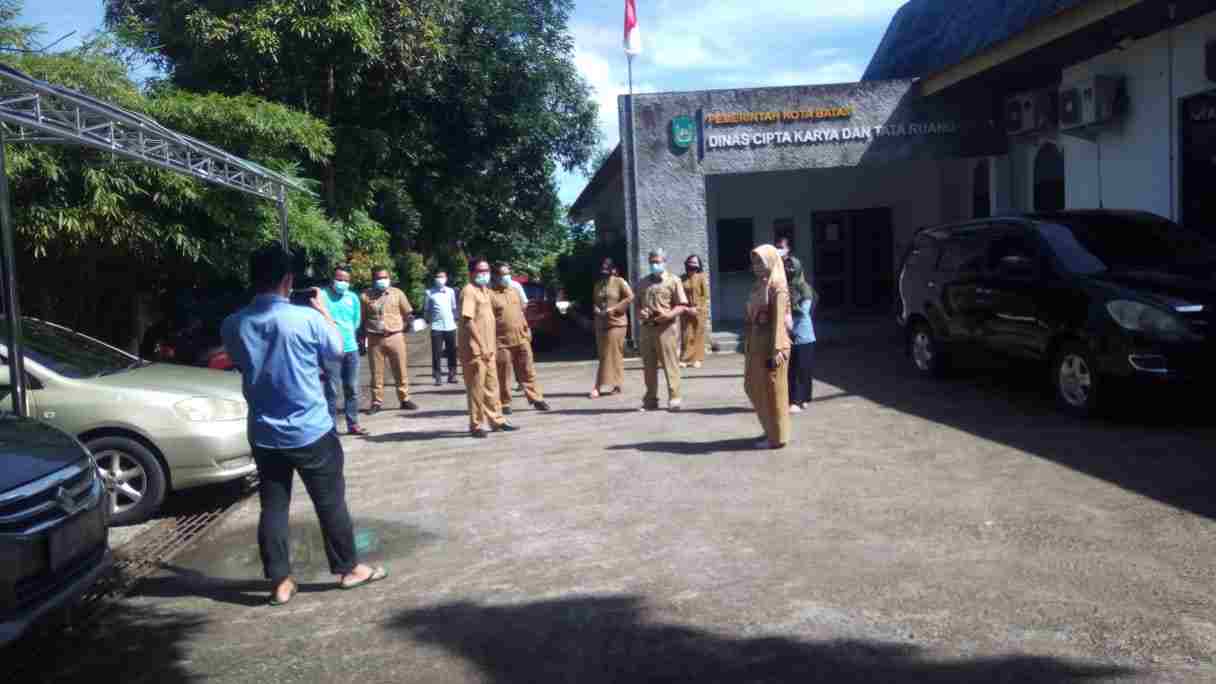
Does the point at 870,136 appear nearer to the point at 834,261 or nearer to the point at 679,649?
the point at 834,261

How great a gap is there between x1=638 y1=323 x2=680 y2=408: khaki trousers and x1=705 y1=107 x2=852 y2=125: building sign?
6490 mm

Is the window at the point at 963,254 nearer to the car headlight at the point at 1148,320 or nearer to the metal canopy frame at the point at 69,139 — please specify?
the car headlight at the point at 1148,320

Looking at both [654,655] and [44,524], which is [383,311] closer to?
[44,524]

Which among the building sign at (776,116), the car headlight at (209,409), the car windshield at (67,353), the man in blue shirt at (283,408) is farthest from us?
the building sign at (776,116)

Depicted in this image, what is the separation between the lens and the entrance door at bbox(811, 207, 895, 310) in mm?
21875

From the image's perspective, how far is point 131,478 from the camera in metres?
7.39

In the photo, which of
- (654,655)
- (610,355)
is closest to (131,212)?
(610,355)

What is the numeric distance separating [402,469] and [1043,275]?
5943 mm

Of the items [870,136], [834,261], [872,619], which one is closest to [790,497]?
[872,619]

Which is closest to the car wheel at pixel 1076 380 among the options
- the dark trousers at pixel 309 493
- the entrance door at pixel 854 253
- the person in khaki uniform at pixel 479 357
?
the person in khaki uniform at pixel 479 357

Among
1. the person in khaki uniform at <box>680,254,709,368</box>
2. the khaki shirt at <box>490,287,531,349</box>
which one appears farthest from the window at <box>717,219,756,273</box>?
the khaki shirt at <box>490,287,531,349</box>

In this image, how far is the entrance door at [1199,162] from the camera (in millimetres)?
11945

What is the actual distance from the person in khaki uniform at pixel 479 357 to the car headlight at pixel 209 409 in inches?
103

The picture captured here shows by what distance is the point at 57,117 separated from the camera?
8.79m
